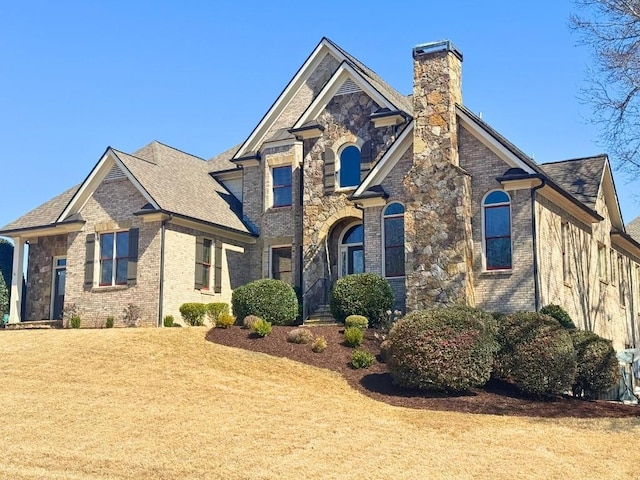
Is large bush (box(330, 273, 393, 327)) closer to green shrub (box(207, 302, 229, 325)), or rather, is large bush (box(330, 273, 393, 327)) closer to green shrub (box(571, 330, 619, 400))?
green shrub (box(207, 302, 229, 325))

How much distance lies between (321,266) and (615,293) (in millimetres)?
12065

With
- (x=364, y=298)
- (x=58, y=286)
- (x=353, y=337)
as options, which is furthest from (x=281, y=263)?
(x=353, y=337)

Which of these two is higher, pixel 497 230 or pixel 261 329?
pixel 497 230

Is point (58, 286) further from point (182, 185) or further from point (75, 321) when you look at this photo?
point (182, 185)

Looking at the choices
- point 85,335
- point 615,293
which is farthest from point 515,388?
point 615,293

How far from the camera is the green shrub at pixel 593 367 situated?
18.6 m

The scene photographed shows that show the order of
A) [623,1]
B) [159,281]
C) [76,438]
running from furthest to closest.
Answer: [159,281], [623,1], [76,438]

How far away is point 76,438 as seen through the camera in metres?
14.1

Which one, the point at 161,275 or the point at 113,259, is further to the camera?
the point at 113,259

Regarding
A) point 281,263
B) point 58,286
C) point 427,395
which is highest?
point 281,263

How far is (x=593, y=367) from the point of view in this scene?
733 inches

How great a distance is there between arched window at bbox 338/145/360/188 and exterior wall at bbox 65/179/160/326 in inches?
257

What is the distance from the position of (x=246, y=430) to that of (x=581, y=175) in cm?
1878

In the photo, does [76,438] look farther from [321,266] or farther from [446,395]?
[321,266]
